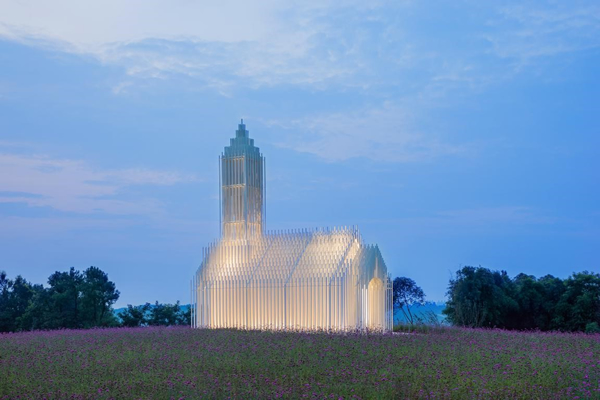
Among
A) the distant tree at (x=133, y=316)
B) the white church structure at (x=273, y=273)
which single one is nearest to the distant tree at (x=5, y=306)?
the distant tree at (x=133, y=316)

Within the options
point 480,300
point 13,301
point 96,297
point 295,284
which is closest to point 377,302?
point 295,284

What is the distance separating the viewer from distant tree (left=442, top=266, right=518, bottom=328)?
31359mm

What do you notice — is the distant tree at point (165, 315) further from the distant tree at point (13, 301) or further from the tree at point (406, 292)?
the tree at point (406, 292)

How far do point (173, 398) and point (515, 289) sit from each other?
25108 millimetres

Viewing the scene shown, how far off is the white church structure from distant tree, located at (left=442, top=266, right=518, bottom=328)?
5.38m

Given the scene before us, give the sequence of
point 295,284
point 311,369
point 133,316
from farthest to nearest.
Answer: point 133,316
point 295,284
point 311,369

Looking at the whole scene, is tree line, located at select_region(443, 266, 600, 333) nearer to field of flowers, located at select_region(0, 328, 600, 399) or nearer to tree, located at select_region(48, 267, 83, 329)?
field of flowers, located at select_region(0, 328, 600, 399)

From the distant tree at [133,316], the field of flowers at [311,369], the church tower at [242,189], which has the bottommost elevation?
the field of flowers at [311,369]

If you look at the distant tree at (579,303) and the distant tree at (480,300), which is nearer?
the distant tree at (579,303)

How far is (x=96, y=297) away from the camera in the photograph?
3462cm

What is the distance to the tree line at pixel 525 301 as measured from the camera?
30375mm

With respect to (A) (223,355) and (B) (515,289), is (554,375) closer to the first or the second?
(A) (223,355)

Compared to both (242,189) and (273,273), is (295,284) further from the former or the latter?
(242,189)

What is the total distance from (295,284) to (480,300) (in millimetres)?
10068
